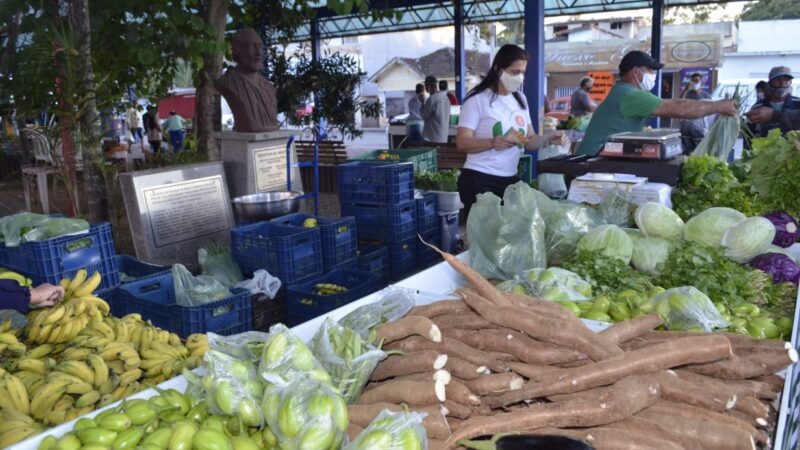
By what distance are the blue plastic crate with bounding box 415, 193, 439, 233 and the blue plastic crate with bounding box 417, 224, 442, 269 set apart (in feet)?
0.22

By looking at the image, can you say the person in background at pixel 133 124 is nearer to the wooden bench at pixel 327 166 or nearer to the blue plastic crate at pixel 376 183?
the wooden bench at pixel 327 166

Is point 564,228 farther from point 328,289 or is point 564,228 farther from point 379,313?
point 328,289

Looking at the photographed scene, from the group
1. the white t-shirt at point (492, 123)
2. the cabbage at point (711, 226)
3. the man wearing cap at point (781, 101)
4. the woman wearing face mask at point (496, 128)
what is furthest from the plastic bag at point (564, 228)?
the man wearing cap at point (781, 101)

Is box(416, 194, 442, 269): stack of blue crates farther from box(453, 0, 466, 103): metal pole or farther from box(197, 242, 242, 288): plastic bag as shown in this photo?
box(453, 0, 466, 103): metal pole

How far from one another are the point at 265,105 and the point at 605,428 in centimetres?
605

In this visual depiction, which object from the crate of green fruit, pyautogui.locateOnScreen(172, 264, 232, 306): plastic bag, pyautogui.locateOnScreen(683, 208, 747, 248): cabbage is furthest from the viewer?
the crate of green fruit

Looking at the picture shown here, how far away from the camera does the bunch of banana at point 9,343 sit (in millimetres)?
2738

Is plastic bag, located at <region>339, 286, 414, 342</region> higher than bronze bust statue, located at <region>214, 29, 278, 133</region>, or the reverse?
bronze bust statue, located at <region>214, 29, 278, 133</region>

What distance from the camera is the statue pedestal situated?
6.62 m

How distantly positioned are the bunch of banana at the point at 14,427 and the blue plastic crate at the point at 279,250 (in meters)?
2.46

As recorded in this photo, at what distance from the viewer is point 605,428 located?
160cm

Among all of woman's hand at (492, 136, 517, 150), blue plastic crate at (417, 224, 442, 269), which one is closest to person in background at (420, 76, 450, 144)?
blue plastic crate at (417, 224, 442, 269)

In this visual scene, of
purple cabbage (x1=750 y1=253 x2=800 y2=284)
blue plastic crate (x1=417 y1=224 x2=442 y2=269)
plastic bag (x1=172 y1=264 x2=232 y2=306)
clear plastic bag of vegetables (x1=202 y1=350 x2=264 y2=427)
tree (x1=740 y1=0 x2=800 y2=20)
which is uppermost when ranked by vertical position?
tree (x1=740 y1=0 x2=800 y2=20)

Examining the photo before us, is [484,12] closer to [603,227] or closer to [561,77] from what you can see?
[561,77]
